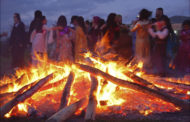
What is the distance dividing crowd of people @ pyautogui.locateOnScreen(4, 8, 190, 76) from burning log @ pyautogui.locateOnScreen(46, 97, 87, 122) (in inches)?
114

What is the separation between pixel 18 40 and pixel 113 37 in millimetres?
3789

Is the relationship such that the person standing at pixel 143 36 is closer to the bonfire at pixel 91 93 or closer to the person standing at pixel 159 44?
the person standing at pixel 159 44

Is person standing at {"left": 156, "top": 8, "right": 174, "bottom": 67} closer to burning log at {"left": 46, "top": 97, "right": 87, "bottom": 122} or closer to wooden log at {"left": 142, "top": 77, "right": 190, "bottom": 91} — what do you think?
wooden log at {"left": 142, "top": 77, "right": 190, "bottom": 91}


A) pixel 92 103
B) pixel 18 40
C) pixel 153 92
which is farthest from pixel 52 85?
pixel 18 40

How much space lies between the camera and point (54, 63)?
4.55 m

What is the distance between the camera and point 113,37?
21.4 feet

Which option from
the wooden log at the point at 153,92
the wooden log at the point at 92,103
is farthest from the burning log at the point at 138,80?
the wooden log at the point at 92,103

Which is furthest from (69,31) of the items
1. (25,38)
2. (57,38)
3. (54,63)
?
(54,63)

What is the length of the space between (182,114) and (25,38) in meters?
6.52

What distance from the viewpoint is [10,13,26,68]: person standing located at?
796 cm

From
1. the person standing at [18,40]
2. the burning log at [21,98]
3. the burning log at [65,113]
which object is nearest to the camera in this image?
the burning log at [65,113]

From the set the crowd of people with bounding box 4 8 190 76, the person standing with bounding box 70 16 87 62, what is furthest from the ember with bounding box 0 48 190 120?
the person standing with bounding box 70 16 87 62

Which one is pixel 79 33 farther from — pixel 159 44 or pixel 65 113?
pixel 65 113

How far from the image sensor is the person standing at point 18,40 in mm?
7965
